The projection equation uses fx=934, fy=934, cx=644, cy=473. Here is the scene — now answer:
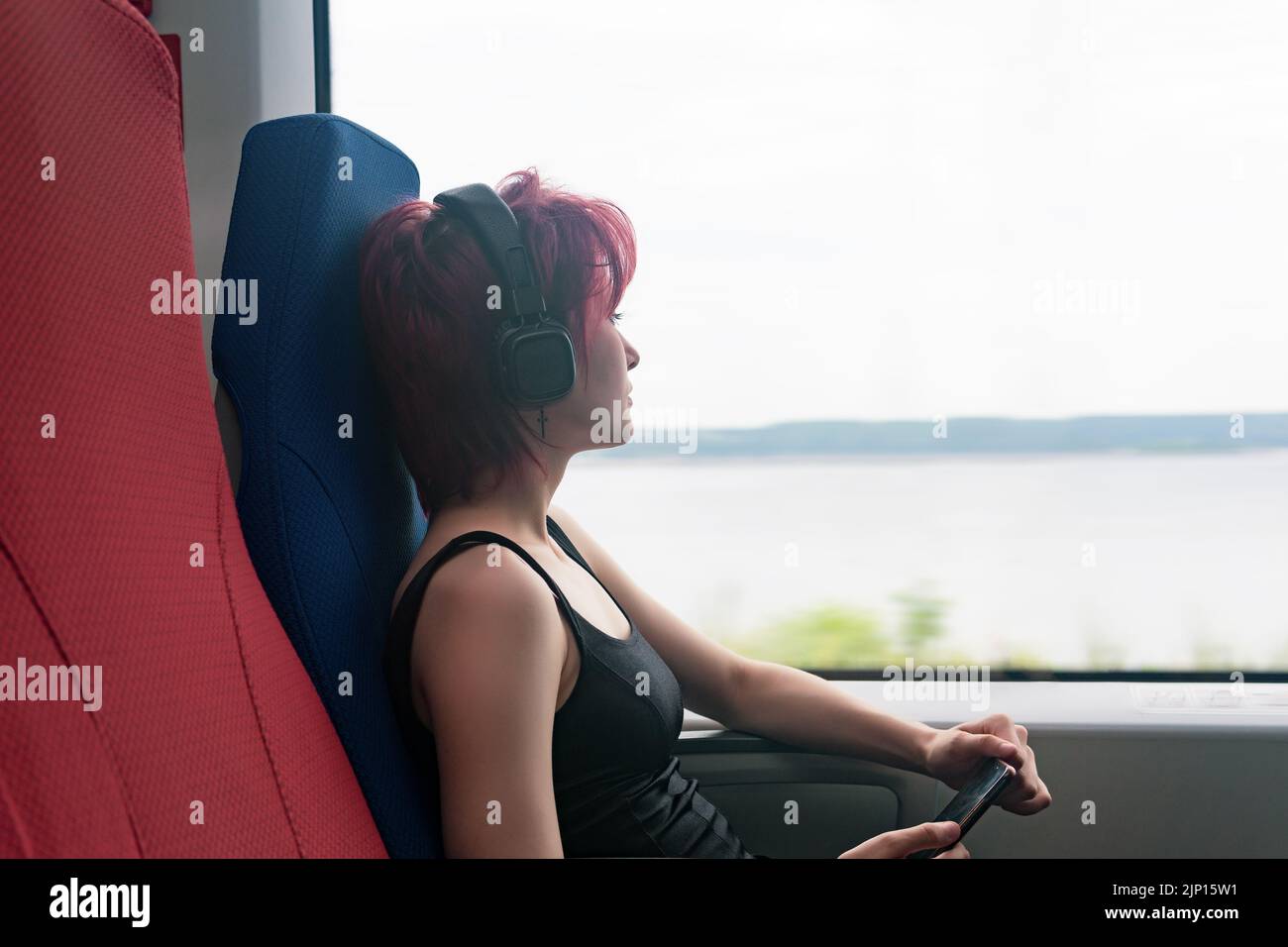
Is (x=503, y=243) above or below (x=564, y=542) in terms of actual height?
above

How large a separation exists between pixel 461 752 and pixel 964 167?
3.39 ft

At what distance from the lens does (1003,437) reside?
132 cm

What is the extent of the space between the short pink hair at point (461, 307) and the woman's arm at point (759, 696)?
0.21m

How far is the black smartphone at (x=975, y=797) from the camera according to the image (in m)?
0.86

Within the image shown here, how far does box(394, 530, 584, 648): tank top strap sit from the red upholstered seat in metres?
0.11

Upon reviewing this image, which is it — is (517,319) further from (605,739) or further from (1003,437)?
(1003,437)

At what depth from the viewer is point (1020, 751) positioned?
3.20 feet

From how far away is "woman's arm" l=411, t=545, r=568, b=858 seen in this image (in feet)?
2.25

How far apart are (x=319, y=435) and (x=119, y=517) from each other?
225mm

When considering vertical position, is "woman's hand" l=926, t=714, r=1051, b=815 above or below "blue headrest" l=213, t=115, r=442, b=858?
below
